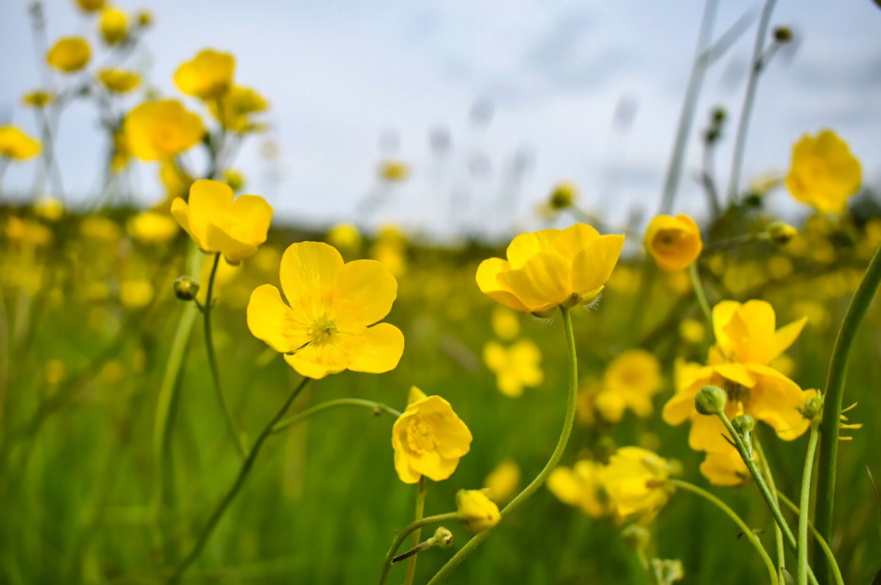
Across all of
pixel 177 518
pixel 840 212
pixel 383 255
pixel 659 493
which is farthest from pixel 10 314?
pixel 840 212

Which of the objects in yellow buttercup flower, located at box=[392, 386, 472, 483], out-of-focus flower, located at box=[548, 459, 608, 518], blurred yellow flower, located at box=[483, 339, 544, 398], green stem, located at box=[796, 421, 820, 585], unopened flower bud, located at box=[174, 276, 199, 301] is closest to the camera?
green stem, located at box=[796, 421, 820, 585]

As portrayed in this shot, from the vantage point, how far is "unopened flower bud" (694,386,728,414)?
56 cm

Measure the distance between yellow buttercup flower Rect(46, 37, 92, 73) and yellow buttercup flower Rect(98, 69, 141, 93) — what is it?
8 centimetres

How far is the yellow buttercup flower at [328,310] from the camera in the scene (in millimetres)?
631

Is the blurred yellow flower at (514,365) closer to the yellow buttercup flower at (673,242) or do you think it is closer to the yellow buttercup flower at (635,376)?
Result: the yellow buttercup flower at (635,376)

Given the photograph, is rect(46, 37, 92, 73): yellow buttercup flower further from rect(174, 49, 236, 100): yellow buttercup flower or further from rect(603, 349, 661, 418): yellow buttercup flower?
rect(603, 349, 661, 418): yellow buttercup flower

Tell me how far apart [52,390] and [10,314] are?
41cm

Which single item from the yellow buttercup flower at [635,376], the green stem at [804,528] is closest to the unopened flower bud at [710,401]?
the green stem at [804,528]

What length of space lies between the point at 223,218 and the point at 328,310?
17 centimetres

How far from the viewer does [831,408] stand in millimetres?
557

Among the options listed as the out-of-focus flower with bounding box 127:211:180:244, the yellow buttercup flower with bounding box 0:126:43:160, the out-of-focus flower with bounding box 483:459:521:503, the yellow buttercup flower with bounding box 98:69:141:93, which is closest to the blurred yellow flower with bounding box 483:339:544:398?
the out-of-focus flower with bounding box 483:459:521:503

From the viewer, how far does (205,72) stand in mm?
1066

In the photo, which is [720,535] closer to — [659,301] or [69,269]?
[69,269]

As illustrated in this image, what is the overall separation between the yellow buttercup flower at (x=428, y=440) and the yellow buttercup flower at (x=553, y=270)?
132 mm
